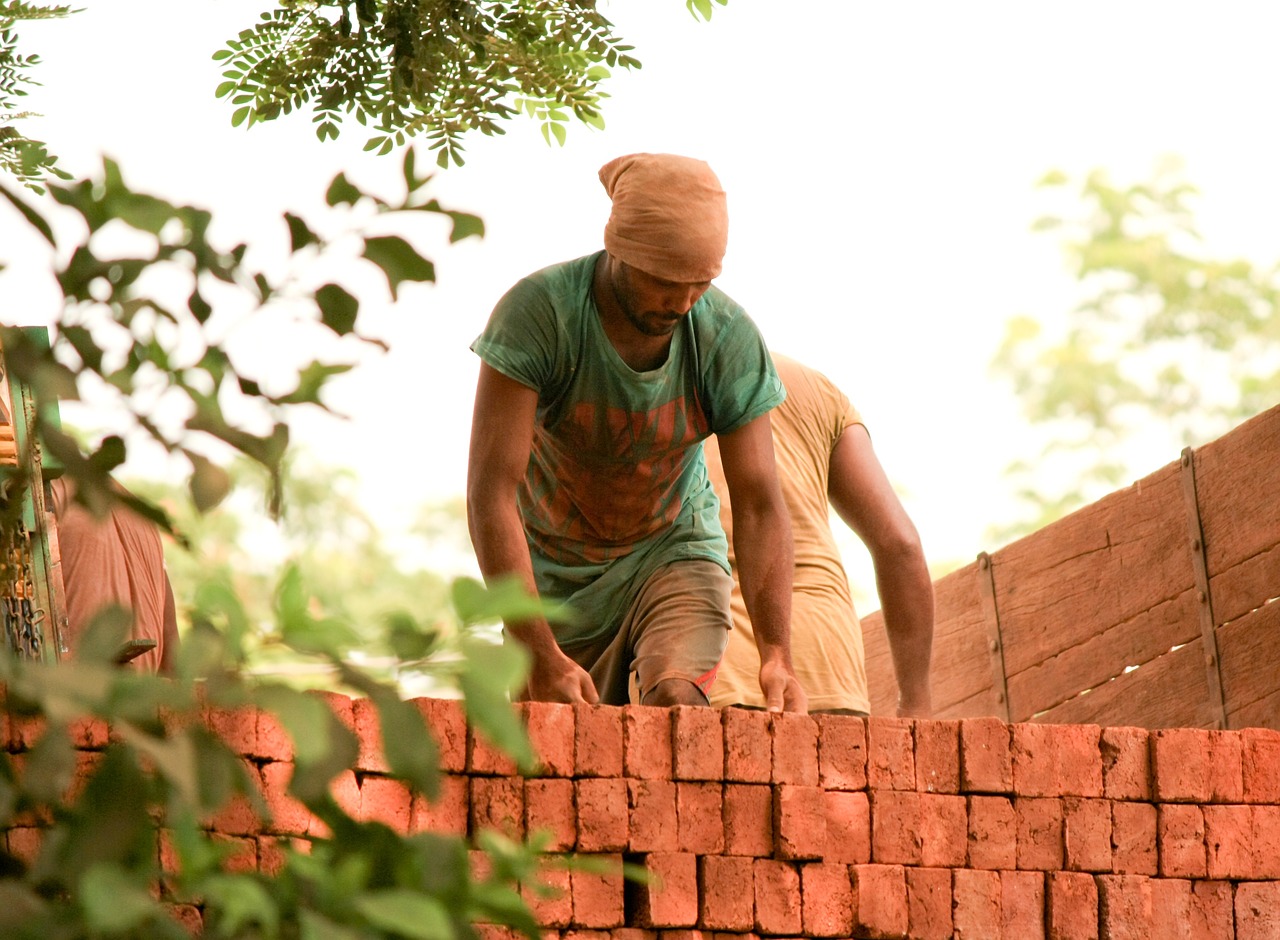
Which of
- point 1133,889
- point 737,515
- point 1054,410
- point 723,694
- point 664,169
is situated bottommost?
point 1133,889

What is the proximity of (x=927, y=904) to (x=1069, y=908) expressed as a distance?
12.7 inches

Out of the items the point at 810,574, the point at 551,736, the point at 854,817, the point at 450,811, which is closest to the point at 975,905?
the point at 854,817

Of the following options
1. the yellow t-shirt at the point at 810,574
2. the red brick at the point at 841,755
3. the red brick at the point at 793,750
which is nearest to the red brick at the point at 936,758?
the red brick at the point at 841,755

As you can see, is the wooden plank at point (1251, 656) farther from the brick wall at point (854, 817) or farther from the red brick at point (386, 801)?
the red brick at point (386, 801)

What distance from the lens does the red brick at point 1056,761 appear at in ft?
11.8

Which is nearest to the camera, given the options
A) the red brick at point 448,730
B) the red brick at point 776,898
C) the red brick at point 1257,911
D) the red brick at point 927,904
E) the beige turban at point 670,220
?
the red brick at point 448,730

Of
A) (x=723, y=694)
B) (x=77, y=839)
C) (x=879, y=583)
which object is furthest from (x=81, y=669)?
(x=879, y=583)

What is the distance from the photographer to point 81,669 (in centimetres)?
116

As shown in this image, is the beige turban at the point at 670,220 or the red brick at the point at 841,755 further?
the beige turban at the point at 670,220

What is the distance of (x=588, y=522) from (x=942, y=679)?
2.88m

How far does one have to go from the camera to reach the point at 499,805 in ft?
10.6

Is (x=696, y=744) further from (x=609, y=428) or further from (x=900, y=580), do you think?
(x=900, y=580)

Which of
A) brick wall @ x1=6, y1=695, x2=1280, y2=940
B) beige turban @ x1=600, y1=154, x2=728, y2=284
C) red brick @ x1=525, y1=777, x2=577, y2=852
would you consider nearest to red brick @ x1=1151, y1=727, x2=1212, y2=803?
brick wall @ x1=6, y1=695, x2=1280, y2=940

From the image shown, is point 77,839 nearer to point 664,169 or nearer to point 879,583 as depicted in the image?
point 664,169
